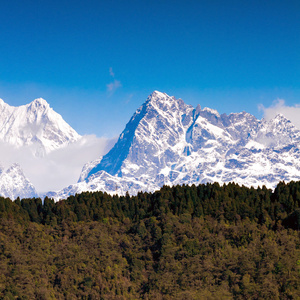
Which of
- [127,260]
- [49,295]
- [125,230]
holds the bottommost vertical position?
[49,295]

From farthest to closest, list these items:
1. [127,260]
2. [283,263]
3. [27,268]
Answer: [127,260], [27,268], [283,263]

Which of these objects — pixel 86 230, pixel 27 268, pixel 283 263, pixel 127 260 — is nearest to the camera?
pixel 283 263

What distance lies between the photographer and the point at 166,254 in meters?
174

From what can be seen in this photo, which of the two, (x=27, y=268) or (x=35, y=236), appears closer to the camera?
(x=27, y=268)

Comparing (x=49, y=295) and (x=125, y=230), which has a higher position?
(x=125, y=230)

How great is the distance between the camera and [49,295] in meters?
159

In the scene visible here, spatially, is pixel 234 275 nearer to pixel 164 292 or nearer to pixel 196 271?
pixel 196 271

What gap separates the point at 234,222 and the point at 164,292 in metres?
42.9

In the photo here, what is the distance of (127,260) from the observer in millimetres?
178750

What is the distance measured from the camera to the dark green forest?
156 m

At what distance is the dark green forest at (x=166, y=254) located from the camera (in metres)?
156

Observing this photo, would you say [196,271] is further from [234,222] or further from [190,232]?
[234,222]

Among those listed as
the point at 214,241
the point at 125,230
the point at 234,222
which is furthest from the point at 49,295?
the point at 234,222

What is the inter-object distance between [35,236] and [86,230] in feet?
64.6
